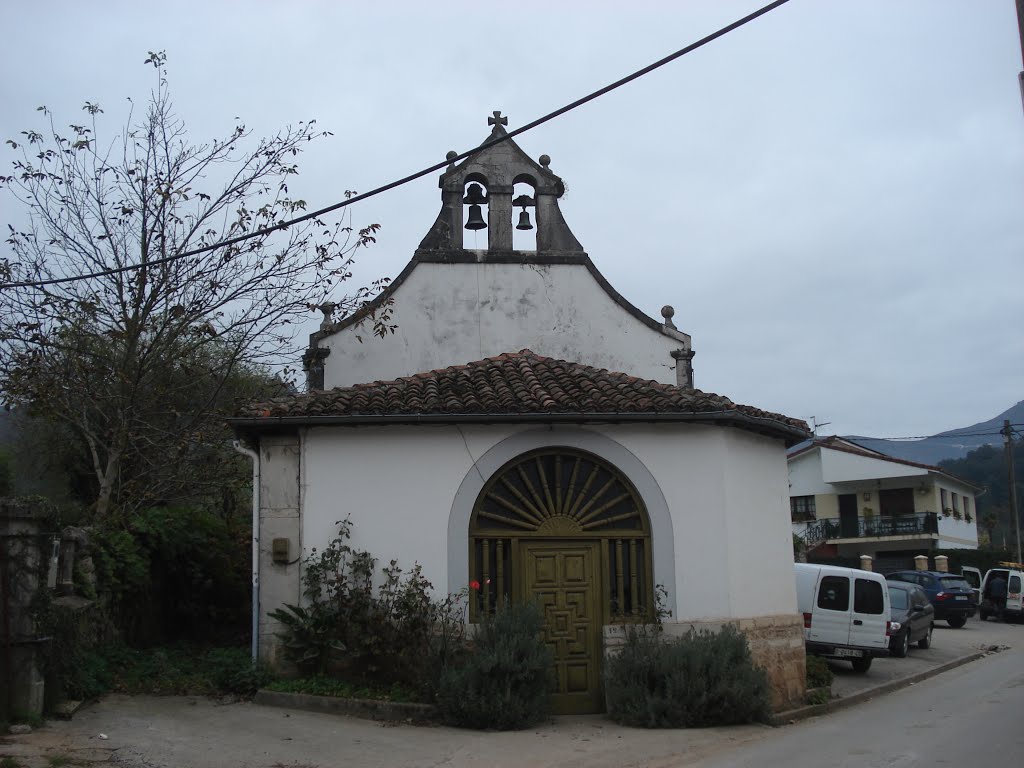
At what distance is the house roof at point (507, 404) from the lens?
11797mm

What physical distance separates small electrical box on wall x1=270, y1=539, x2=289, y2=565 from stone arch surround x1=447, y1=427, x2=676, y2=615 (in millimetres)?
1904

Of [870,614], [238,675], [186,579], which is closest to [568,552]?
[238,675]

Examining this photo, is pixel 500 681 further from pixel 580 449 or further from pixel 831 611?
pixel 831 611

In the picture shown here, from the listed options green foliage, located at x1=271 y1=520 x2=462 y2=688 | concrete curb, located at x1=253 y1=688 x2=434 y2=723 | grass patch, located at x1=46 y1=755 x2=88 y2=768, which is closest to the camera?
grass patch, located at x1=46 y1=755 x2=88 y2=768

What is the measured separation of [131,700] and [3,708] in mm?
2265

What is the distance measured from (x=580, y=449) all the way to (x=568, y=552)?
1.24m

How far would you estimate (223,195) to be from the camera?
15.1m

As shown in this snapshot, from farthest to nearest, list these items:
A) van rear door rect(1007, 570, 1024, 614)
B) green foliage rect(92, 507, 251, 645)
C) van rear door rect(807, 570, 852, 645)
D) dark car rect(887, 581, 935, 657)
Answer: van rear door rect(1007, 570, 1024, 614) < dark car rect(887, 581, 935, 657) < van rear door rect(807, 570, 852, 645) < green foliage rect(92, 507, 251, 645)

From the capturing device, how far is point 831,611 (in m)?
17.4

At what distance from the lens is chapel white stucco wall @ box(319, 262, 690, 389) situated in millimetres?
16000

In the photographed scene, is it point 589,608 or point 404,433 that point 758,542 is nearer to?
point 589,608

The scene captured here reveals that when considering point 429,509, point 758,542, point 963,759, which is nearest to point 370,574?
point 429,509

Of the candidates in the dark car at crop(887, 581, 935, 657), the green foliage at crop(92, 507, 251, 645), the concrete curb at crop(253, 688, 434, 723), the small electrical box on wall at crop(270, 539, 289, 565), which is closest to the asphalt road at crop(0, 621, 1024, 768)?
the concrete curb at crop(253, 688, 434, 723)

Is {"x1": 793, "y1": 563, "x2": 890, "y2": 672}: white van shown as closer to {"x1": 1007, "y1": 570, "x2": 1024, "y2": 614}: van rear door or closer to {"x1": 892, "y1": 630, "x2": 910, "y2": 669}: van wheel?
{"x1": 892, "y1": 630, "x2": 910, "y2": 669}: van wheel
